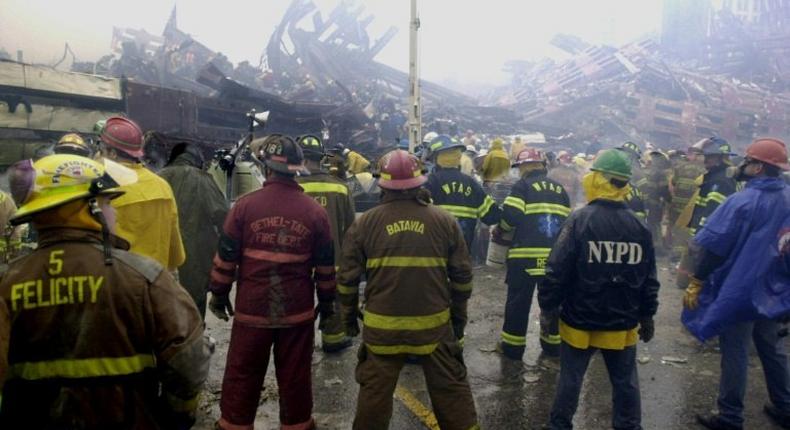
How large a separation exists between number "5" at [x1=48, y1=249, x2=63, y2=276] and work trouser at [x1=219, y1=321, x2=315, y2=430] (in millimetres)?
1575

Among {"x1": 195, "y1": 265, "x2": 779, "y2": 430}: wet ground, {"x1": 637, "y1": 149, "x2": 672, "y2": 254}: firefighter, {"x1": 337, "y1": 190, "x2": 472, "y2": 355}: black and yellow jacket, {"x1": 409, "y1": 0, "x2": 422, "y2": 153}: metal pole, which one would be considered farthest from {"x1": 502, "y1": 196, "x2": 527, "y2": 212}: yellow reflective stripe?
{"x1": 637, "y1": 149, "x2": 672, "y2": 254}: firefighter

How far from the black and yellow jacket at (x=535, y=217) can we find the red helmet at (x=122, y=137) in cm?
314

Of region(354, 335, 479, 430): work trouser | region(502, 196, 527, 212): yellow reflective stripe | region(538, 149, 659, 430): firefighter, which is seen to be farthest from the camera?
region(502, 196, 527, 212): yellow reflective stripe

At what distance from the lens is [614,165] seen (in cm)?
342

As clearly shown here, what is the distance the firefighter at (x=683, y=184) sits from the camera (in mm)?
8055

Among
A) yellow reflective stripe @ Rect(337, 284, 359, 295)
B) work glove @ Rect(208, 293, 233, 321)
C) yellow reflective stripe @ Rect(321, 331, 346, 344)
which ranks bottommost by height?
yellow reflective stripe @ Rect(321, 331, 346, 344)

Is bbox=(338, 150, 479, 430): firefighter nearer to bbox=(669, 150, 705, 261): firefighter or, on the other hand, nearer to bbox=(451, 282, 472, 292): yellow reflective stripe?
bbox=(451, 282, 472, 292): yellow reflective stripe

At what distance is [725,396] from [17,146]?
30.1ft

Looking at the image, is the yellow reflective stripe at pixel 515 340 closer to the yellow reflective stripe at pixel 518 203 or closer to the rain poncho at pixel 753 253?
the yellow reflective stripe at pixel 518 203

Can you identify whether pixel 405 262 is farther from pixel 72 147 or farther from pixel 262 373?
pixel 72 147

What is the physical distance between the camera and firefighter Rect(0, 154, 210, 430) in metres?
1.78

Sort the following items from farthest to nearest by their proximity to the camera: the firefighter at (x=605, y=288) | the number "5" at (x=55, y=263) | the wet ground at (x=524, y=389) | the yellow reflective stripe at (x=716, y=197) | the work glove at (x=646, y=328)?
the yellow reflective stripe at (x=716, y=197), the wet ground at (x=524, y=389), the work glove at (x=646, y=328), the firefighter at (x=605, y=288), the number "5" at (x=55, y=263)

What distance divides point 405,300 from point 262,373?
41.3 inches

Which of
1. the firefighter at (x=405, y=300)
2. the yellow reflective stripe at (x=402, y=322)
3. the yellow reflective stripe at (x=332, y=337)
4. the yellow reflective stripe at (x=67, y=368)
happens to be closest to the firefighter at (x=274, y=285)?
the firefighter at (x=405, y=300)
